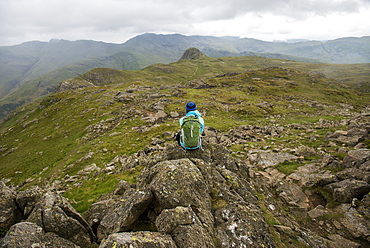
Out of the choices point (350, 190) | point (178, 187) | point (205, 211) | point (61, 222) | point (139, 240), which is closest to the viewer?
point (139, 240)

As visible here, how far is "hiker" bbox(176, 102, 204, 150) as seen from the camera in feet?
38.5

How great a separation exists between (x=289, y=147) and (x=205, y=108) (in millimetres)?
34878

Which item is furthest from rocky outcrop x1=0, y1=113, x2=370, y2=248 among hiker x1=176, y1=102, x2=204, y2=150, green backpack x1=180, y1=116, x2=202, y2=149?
hiker x1=176, y1=102, x2=204, y2=150

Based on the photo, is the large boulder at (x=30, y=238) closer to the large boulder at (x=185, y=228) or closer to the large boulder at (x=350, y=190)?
the large boulder at (x=185, y=228)

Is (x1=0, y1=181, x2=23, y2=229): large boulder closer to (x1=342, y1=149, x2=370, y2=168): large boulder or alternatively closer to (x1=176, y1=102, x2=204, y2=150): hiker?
(x1=176, y1=102, x2=204, y2=150): hiker

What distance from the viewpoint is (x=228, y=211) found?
9641 mm

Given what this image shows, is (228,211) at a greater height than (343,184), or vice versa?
(228,211)

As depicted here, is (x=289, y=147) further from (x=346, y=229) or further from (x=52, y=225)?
(x=52, y=225)

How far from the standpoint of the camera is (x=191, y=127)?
1169cm

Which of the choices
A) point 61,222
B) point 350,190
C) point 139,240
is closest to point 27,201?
point 61,222

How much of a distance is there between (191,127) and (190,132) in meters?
0.53

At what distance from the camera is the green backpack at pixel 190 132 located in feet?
38.4

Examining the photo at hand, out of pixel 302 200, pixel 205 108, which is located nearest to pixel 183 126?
pixel 302 200

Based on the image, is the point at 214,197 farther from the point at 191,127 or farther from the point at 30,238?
the point at 30,238
